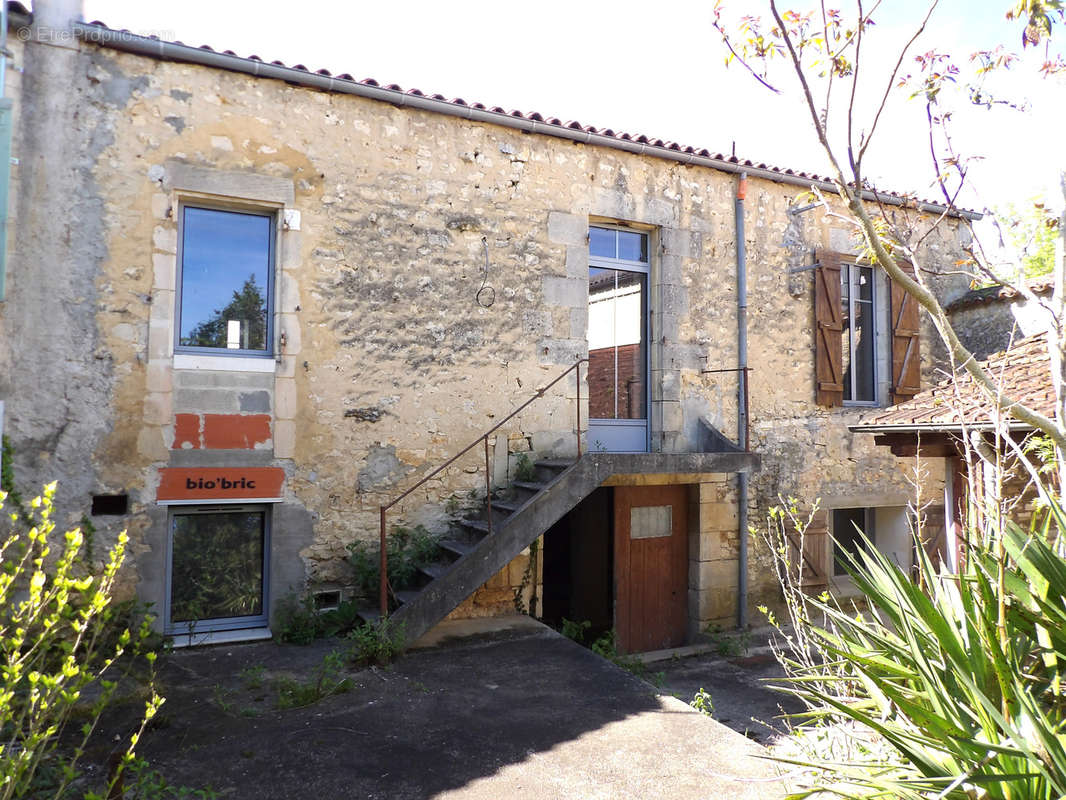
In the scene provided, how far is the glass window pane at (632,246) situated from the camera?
26.5ft

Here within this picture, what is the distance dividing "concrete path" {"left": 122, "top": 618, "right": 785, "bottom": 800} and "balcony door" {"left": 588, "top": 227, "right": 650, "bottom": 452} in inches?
119

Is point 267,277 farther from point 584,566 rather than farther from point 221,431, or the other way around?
point 584,566

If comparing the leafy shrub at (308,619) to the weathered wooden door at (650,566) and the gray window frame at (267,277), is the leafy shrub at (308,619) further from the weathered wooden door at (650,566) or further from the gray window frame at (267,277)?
the weathered wooden door at (650,566)

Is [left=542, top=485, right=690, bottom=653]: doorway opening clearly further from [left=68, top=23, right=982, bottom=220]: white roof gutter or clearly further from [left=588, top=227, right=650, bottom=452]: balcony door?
[left=68, top=23, right=982, bottom=220]: white roof gutter

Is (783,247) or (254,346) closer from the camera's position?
(254,346)

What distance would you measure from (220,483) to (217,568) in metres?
0.71

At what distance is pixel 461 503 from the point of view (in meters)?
6.90

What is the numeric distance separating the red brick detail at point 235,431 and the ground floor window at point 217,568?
0.52 meters

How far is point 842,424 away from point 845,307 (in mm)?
1433

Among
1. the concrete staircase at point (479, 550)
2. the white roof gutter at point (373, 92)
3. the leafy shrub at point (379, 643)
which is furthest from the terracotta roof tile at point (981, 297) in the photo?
the leafy shrub at point (379, 643)

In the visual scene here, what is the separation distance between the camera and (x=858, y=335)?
942 cm

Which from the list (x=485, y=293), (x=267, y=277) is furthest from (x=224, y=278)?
(x=485, y=293)

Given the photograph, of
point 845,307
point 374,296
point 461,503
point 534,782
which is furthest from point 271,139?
point 845,307

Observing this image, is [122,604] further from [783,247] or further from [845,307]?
[845,307]
